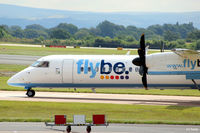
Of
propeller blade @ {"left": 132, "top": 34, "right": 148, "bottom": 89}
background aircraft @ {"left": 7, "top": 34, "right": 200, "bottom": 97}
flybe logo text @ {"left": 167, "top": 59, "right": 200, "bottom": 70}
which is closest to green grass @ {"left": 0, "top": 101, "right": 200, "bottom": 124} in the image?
propeller blade @ {"left": 132, "top": 34, "right": 148, "bottom": 89}

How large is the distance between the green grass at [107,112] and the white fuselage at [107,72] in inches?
138

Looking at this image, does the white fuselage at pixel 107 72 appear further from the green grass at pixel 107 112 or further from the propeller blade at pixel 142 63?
the green grass at pixel 107 112

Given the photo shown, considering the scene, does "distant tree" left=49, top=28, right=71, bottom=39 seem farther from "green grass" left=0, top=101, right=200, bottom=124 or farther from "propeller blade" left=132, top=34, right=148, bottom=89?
"green grass" left=0, top=101, right=200, bottom=124

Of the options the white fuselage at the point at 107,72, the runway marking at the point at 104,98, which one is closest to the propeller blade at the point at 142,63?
the white fuselage at the point at 107,72

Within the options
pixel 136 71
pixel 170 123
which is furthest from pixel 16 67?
pixel 170 123

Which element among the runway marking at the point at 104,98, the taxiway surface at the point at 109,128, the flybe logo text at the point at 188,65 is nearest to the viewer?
the taxiway surface at the point at 109,128

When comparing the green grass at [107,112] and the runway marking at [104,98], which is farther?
the runway marking at [104,98]

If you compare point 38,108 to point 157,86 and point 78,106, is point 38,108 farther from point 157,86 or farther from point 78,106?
point 157,86

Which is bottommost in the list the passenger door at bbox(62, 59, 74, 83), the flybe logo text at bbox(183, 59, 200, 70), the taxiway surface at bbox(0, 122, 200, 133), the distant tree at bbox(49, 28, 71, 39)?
the taxiway surface at bbox(0, 122, 200, 133)

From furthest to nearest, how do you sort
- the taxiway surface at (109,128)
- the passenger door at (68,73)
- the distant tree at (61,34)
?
the distant tree at (61,34) < the passenger door at (68,73) < the taxiway surface at (109,128)

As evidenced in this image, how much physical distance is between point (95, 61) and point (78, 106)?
5.60 metres

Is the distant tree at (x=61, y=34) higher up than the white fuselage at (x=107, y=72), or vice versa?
the distant tree at (x=61, y=34)

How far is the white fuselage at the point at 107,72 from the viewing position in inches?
1249

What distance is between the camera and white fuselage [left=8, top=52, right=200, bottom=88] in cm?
3172
